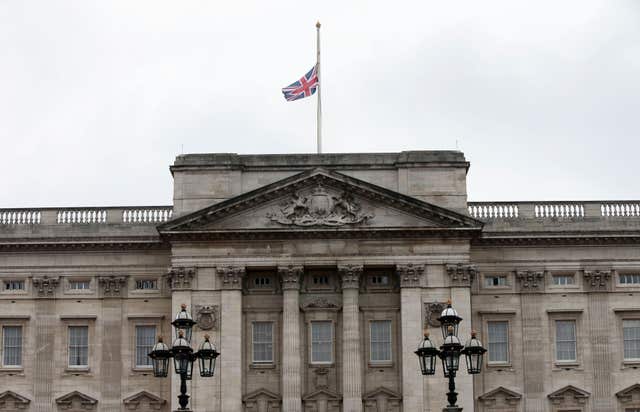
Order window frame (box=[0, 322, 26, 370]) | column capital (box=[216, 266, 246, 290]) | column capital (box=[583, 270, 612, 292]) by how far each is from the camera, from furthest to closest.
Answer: column capital (box=[583, 270, 612, 292]) → window frame (box=[0, 322, 26, 370]) → column capital (box=[216, 266, 246, 290])

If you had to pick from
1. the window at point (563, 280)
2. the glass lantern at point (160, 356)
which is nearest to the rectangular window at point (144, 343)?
the window at point (563, 280)

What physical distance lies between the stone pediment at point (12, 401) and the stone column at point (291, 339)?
39.0 feet

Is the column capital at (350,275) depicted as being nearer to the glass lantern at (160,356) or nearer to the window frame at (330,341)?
the window frame at (330,341)

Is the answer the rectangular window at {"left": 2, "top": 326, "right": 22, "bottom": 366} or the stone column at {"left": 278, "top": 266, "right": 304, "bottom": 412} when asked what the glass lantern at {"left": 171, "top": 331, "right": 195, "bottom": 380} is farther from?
the rectangular window at {"left": 2, "top": 326, "right": 22, "bottom": 366}

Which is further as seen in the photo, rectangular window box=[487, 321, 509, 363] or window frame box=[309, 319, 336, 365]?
rectangular window box=[487, 321, 509, 363]

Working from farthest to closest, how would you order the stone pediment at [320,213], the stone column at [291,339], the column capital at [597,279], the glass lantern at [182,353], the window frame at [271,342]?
the column capital at [597,279] → the window frame at [271,342] → the stone pediment at [320,213] → the stone column at [291,339] → the glass lantern at [182,353]

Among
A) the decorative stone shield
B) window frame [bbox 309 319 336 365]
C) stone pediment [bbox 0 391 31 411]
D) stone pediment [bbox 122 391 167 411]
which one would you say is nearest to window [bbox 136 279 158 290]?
the decorative stone shield

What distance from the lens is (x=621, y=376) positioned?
60.0m

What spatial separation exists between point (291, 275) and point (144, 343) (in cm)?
769

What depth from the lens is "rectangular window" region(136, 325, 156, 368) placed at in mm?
60656

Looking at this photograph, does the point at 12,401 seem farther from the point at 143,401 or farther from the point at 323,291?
the point at 323,291

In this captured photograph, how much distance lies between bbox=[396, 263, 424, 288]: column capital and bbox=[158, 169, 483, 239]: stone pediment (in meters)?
1.51

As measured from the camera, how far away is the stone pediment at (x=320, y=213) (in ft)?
194

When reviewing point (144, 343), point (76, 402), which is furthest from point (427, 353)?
point (76, 402)
